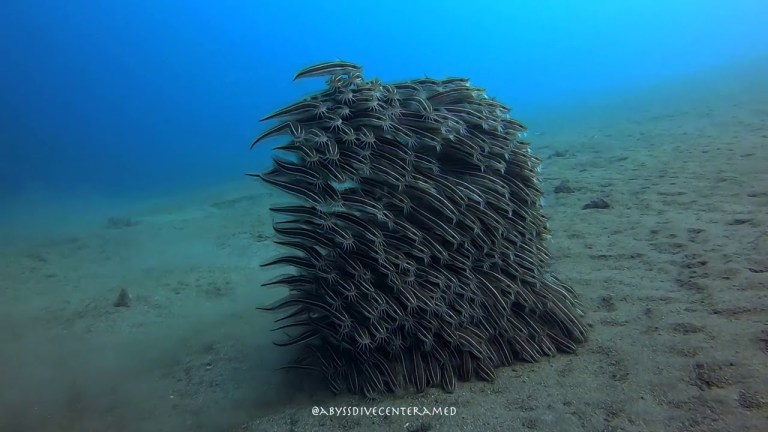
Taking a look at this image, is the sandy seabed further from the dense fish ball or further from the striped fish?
the striped fish

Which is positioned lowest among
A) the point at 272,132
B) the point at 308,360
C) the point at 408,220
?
the point at 308,360

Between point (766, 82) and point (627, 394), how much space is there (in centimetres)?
2144

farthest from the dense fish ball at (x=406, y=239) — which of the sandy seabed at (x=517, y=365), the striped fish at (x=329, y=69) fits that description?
the sandy seabed at (x=517, y=365)

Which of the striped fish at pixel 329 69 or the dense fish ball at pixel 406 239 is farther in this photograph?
the striped fish at pixel 329 69

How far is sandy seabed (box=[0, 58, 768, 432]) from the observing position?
3596 mm

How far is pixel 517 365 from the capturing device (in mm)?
4410

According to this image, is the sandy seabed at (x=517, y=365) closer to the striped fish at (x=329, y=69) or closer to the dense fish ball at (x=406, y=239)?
the dense fish ball at (x=406, y=239)

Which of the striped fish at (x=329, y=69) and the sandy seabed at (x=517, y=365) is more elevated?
the striped fish at (x=329, y=69)

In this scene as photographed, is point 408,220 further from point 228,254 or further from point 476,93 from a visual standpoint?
point 228,254

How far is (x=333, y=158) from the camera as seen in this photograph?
12.8 feet

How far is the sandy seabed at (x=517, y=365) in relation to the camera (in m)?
3.60

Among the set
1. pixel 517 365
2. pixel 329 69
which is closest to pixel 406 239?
pixel 517 365

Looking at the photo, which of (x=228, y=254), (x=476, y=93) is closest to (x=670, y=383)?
(x=476, y=93)

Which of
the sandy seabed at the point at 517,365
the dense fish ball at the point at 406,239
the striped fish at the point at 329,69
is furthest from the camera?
the striped fish at the point at 329,69
